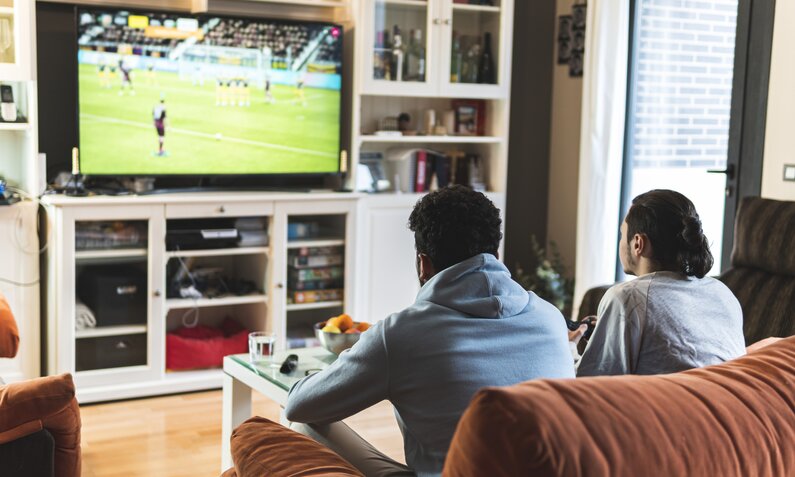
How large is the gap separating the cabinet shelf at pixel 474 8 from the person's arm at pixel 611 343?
122 inches

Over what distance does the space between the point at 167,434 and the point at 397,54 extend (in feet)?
7.28

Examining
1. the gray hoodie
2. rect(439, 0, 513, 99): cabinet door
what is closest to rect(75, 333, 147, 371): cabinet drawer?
rect(439, 0, 513, 99): cabinet door

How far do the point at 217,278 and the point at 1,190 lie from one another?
108cm

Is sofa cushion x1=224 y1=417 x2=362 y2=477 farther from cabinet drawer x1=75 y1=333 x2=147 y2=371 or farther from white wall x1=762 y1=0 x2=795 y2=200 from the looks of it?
white wall x1=762 y1=0 x2=795 y2=200

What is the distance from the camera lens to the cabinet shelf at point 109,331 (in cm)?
422

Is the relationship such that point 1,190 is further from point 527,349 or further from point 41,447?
point 527,349

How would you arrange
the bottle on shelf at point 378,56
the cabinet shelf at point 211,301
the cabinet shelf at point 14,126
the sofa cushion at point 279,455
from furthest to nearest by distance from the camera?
1. the bottle on shelf at point 378,56
2. the cabinet shelf at point 211,301
3. the cabinet shelf at point 14,126
4. the sofa cushion at point 279,455

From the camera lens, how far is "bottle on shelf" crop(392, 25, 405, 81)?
192 inches

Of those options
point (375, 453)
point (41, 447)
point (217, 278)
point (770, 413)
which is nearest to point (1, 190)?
point (217, 278)

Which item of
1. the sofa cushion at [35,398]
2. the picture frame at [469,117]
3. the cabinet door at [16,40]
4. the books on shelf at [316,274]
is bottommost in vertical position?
the books on shelf at [316,274]

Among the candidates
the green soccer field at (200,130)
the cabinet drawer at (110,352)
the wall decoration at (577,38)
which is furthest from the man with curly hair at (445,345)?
the wall decoration at (577,38)

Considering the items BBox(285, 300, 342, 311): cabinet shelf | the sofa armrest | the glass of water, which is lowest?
BBox(285, 300, 342, 311): cabinet shelf

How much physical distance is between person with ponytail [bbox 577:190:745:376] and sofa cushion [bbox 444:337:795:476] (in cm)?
65

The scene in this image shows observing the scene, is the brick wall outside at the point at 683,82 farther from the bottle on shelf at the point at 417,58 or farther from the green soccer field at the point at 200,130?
the green soccer field at the point at 200,130
